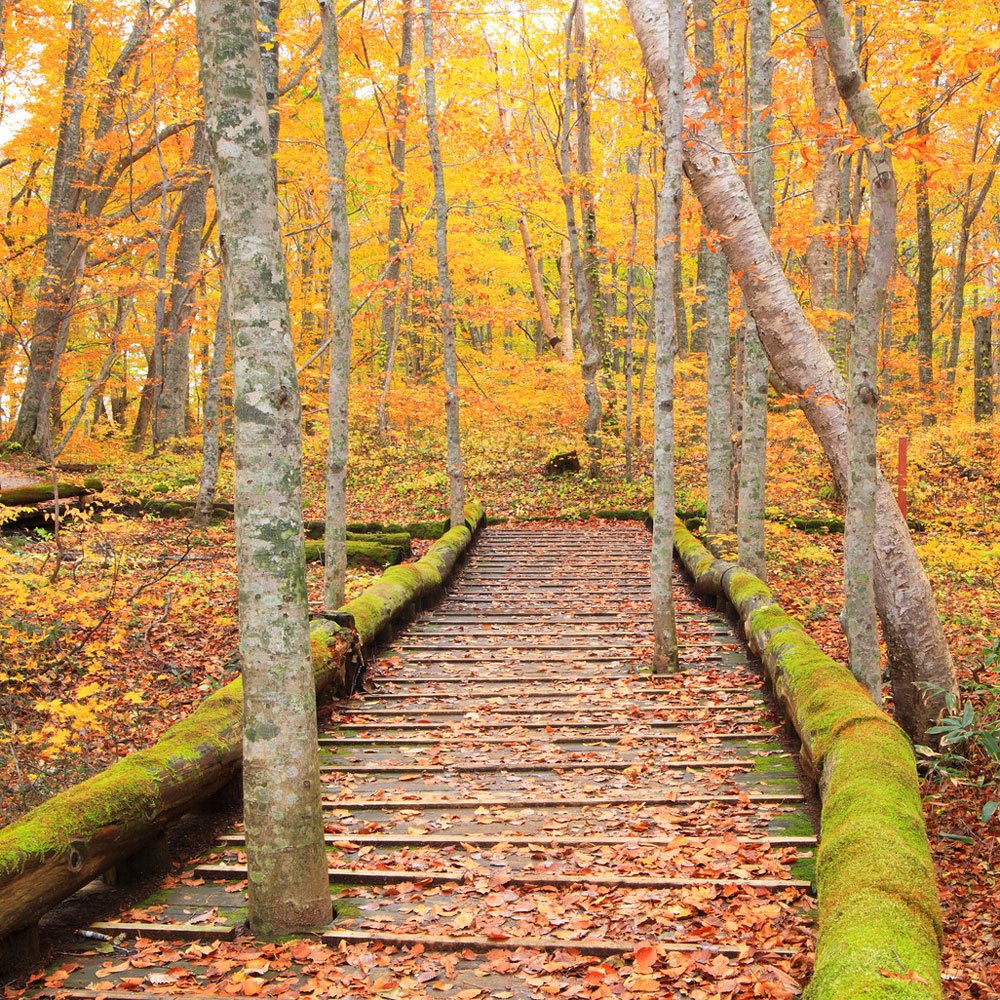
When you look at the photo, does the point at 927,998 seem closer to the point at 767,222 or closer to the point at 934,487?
the point at 767,222

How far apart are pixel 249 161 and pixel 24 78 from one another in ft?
62.5

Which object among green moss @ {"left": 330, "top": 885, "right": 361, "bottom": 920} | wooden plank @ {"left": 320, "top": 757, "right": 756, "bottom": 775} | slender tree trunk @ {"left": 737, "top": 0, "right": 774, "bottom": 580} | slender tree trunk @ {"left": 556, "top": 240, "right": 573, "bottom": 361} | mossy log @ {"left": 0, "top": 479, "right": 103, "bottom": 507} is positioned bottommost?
green moss @ {"left": 330, "top": 885, "right": 361, "bottom": 920}

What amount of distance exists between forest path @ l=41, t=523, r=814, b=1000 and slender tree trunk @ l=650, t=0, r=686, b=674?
546mm

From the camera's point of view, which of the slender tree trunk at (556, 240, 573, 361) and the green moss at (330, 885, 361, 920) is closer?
the green moss at (330, 885, 361, 920)

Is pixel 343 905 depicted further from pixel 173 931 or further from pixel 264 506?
pixel 264 506

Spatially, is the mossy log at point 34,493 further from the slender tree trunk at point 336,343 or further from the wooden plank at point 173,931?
the wooden plank at point 173,931

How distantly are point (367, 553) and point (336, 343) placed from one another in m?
5.13

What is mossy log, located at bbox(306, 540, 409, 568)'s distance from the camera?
13609 mm

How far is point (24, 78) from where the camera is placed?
60.3ft

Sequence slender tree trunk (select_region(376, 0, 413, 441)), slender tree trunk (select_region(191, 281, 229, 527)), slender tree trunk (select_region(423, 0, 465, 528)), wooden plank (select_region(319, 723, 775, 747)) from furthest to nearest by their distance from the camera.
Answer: slender tree trunk (select_region(376, 0, 413, 441)) < slender tree trunk (select_region(191, 281, 229, 527)) < slender tree trunk (select_region(423, 0, 465, 528)) < wooden plank (select_region(319, 723, 775, 747))

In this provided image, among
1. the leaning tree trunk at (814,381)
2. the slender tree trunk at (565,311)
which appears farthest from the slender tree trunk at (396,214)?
the leaning tree trunk at (814,381)

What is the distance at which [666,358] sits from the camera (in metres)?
7.66

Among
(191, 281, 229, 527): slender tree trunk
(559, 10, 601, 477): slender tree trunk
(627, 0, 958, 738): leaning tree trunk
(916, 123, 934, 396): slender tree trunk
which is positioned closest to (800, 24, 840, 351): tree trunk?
(916, 123, 934, 396): slender tree trunk

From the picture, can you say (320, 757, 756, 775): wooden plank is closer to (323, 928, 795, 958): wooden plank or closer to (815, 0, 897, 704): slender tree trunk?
(815, 0, 897, 704): slender tree trunk
